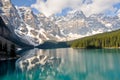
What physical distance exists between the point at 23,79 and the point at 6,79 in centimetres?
457

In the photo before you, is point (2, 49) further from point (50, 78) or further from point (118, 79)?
point (118, 79)

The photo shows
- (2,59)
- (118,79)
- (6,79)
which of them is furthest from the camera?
(2,59)

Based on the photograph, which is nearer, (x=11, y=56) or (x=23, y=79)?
(x=23, y=79)

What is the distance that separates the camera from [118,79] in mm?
62375

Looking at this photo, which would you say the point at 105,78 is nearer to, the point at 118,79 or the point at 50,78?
the point at 118,79

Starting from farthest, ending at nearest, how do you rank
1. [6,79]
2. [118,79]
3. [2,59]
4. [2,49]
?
[2,49]
[2,59]
[6,79]
[118,79]

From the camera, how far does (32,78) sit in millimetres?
67312

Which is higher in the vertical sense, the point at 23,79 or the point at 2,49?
the point at 2,49

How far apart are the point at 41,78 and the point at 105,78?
17.0m

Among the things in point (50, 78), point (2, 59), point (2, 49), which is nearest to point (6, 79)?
point (50, 78)

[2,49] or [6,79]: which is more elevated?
[2,49]

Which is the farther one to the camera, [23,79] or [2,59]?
[2,59]

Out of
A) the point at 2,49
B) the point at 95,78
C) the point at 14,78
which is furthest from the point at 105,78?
the point at 2,49

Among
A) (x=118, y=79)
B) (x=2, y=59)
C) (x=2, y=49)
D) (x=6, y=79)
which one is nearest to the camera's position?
(x=118, y=79)
